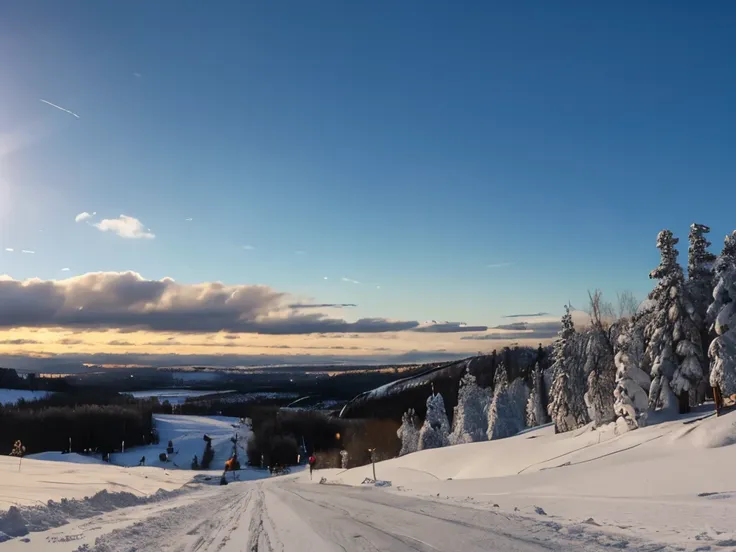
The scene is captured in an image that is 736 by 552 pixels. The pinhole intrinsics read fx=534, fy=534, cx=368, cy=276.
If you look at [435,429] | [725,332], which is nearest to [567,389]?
[725,332]

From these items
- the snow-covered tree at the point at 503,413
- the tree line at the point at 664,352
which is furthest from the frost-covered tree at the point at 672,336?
the snow-covered tree at the point at 503,413

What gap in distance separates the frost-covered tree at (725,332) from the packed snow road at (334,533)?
21665 mm

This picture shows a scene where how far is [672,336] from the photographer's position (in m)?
34.6

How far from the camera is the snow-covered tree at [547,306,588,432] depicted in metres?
50.0

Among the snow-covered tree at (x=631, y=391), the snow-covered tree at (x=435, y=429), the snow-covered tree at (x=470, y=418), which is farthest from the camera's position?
the snow-covered tree at (x=435, y=429)

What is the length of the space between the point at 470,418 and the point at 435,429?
22.8 feet

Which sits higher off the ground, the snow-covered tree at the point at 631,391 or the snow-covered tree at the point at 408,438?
the snow-covered tree at the point at 631,391

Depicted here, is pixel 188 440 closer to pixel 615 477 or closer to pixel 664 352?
pixel 664 352

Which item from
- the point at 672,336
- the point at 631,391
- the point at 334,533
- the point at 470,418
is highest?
the point at 672,336

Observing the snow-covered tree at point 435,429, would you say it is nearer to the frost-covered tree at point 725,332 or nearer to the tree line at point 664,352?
the tree line at point 664,352

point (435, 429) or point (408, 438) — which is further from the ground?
point (435, 429)

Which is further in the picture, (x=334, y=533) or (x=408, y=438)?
(x=408, y=438)

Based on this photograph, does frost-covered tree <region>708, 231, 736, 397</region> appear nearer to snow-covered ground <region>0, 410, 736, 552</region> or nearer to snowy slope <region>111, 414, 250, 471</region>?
snow-covered ground <region>0, 410, 736, 552</region>

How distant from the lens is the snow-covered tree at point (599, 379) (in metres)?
41.8
